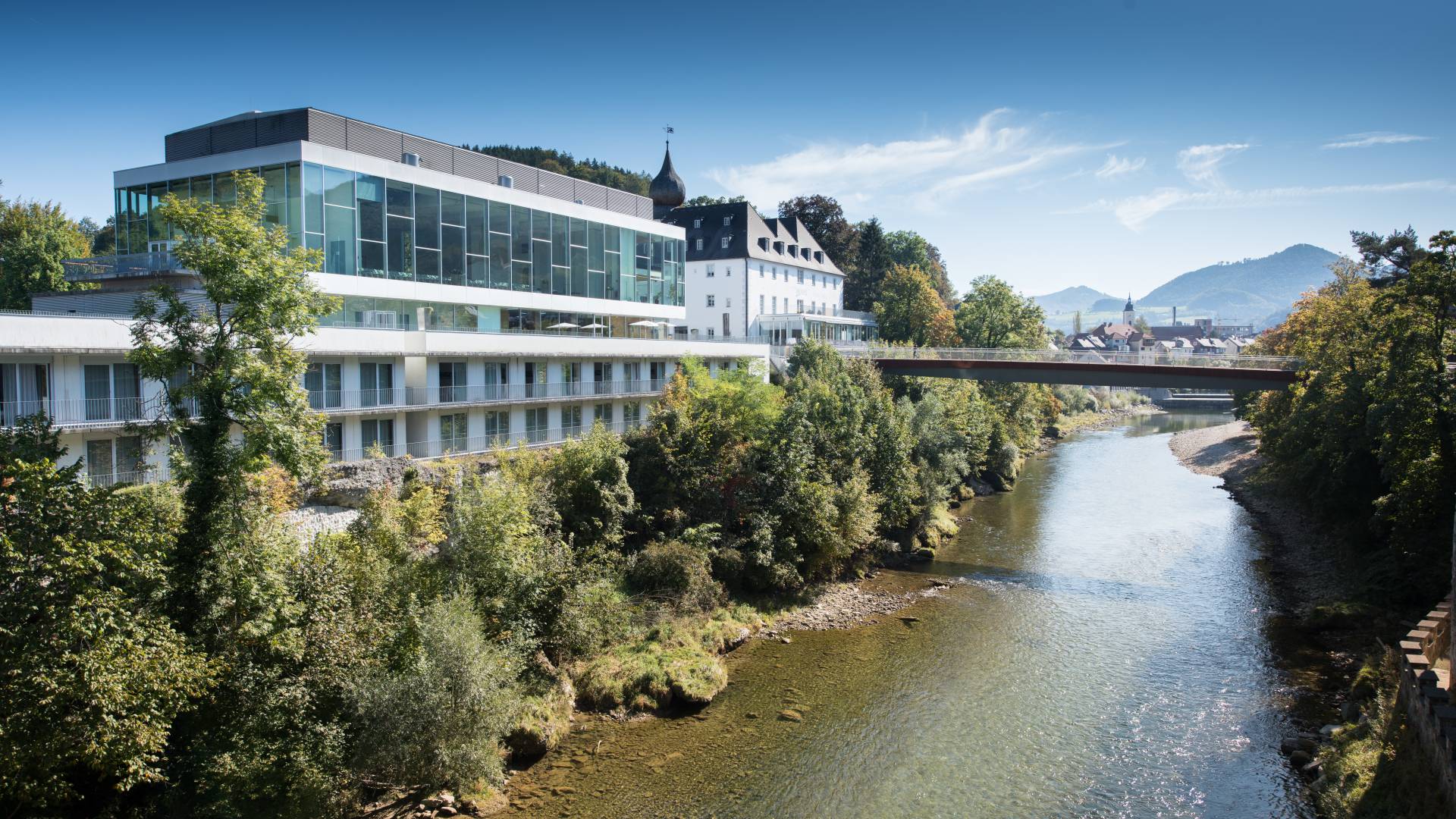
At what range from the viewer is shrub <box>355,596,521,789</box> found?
1809 cm

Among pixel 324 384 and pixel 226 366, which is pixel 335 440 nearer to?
pixel 324 384

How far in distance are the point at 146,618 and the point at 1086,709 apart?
22.3 meters

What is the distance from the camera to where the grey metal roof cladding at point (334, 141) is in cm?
3578

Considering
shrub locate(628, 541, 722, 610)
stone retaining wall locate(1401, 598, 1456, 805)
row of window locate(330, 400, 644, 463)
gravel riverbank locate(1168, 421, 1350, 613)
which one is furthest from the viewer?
Answer: gravel riverbank locate(1168, 421, 1350, 613)

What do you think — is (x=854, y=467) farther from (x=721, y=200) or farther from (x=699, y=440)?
(x=721, y=200)

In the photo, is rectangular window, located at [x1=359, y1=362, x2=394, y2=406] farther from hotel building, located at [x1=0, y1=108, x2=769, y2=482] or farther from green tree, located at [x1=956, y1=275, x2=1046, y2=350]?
green tree, located at [x1=956, y1=275, x2=1046, y2=350]

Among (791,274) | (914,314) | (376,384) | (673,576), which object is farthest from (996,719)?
(914,314)

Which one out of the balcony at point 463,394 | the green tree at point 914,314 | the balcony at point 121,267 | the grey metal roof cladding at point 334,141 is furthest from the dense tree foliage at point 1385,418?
the balcony at point 121,267

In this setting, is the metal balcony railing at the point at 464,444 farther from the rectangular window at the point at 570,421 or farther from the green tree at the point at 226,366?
the green tree at the point at 226,366

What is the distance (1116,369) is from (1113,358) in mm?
810

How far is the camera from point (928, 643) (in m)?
28.4

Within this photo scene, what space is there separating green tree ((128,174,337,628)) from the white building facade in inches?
1898

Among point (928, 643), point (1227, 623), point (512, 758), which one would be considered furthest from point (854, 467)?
point (512, 758)

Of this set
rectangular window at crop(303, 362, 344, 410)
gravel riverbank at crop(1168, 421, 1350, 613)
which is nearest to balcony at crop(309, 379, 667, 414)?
rectangular window at crop(303, 362, 344, 410)
